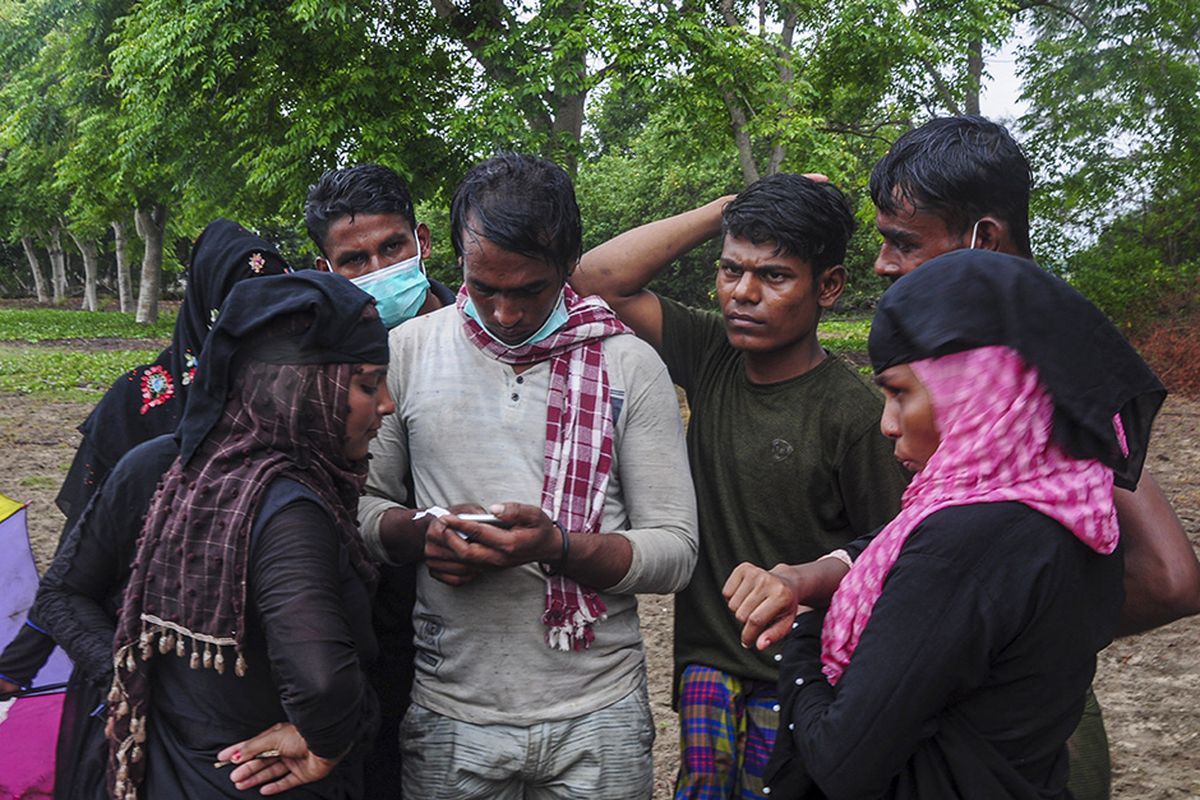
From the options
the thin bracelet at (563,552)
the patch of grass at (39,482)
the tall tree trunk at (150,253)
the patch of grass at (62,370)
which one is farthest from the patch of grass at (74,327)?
the thin bracelet at (563,552)

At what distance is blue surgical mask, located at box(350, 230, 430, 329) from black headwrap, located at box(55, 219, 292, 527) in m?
0.38

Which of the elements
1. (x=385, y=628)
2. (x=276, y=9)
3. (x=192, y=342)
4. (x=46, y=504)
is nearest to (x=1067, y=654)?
(x=385, y=628)

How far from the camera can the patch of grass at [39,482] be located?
854 centimetres

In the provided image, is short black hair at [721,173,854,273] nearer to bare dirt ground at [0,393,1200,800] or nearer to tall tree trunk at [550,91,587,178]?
bare dirt ground at [0,393,1200,800]

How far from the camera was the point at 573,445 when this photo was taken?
2.25 m

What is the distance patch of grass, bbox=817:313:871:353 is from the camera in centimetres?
1883

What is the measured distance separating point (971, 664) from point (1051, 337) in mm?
493

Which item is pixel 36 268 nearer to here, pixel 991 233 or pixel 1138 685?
pixel 1138 685

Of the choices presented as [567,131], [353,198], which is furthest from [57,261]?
[353,198]

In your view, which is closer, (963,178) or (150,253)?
(963,178)

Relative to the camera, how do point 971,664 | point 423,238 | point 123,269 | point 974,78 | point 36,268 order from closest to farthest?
point 971,664
point 423,238
point 974,78
point 123,269
point 36,268

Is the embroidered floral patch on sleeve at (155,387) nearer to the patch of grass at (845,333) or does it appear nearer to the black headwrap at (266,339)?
the black headwrap at (266,339)

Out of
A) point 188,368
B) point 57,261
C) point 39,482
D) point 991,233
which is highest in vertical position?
point 57,261

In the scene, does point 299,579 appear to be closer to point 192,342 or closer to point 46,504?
point 192,342
